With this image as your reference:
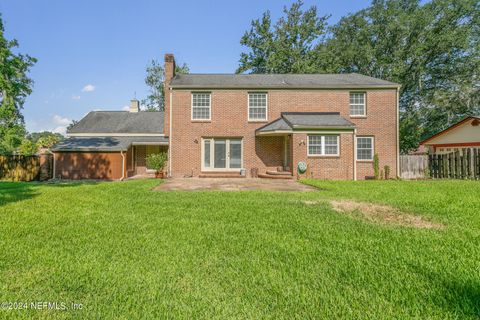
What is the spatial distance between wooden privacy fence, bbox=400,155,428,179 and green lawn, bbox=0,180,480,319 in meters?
11.9

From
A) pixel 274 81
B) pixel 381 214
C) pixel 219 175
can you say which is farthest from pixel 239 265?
pixel 274 81

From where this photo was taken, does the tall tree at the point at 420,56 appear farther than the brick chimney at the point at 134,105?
Yes

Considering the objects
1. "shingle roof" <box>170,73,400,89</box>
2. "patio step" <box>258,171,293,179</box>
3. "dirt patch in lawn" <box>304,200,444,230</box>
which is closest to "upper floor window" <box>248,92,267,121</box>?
"shingle roof" <box>170,73,400,89</box>

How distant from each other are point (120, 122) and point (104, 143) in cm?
454

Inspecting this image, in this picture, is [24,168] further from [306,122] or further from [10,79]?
[306,122]

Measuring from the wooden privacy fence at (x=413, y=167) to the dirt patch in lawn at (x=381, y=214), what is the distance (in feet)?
39.0

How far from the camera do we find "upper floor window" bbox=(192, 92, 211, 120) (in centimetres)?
1670

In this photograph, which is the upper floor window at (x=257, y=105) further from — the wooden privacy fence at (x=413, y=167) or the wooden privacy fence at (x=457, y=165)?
the wooden privacy fence at (x=457, y=165)

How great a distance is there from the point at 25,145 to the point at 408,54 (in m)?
39.1

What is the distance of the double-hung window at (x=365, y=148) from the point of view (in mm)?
16484

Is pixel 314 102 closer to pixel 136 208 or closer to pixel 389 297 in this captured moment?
pixel 136 208

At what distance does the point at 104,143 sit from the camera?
1798 cm

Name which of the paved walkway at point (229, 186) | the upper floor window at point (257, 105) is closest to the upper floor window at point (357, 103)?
the upper floor window at point (257, 105)

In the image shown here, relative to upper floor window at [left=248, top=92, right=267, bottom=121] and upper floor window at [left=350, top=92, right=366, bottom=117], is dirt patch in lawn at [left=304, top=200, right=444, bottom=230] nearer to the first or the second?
upper floor window at [left=248, top=92, right=267, bottom=121]
